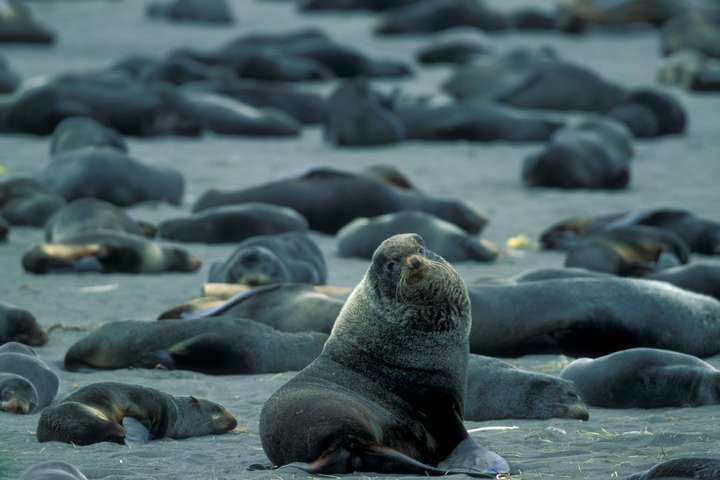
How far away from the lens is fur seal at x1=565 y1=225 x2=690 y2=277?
822 centimetres

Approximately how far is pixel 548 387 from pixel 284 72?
13853 millimetres

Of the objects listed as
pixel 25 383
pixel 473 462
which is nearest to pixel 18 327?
pixel 25 383

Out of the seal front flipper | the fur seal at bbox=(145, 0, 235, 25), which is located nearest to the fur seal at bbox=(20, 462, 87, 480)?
the seal front flipper

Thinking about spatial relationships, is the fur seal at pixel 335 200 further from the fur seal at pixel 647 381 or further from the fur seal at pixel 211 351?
the fur seal at pixel 647 381

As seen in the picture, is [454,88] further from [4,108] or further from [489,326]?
[489,326]

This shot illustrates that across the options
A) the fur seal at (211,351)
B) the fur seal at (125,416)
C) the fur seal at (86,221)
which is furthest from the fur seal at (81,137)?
the fur seal at (125,416)

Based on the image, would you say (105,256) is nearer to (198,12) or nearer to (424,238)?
(424,238)

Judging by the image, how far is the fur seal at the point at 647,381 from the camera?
5395mm

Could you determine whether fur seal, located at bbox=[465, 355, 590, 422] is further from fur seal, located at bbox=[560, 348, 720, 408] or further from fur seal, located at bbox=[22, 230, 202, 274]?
fur seal, located at bbox=[22, 230, 202, 274]

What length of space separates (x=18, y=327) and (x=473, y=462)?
274 centimetres

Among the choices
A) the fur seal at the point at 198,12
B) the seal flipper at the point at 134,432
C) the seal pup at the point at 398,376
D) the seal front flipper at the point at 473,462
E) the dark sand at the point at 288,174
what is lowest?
the fur seal at the point at 198,12

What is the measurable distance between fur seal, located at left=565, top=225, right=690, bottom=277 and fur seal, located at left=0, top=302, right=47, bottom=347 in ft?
10.3

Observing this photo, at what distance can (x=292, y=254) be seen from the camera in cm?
796

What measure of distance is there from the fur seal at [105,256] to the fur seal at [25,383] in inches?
102
